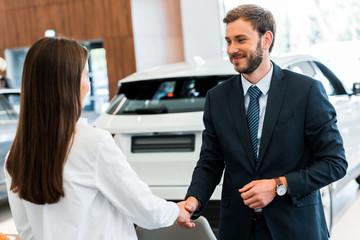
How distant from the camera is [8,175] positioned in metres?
1.54

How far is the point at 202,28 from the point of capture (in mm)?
12359

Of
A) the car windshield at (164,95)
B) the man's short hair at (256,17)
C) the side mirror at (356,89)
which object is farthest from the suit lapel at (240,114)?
the side mirror at (356,89)

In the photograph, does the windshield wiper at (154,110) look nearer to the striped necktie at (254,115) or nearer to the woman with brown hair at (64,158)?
the striped necktie at (254,115)

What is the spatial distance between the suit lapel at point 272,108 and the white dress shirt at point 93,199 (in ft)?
A: 1.67

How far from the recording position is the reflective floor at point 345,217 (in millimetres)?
3687

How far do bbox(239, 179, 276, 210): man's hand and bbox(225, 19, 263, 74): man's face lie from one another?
0.44m

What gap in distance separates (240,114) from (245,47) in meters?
0.26

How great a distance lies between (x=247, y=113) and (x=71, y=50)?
2.52 feet

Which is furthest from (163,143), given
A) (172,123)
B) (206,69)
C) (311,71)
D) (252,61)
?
(252,61)

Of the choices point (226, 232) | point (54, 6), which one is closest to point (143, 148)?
point (226, 232)

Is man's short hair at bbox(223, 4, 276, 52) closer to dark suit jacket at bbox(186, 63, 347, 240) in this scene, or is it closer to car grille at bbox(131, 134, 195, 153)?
dark suit jacket at bbox(186, 63, 347, 240)

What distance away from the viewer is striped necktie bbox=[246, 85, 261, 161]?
1841 mm

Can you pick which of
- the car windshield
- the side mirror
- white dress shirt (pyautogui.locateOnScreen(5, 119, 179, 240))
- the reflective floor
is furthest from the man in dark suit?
the side mirror

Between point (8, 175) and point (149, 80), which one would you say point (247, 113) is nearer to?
point (8, 175)
